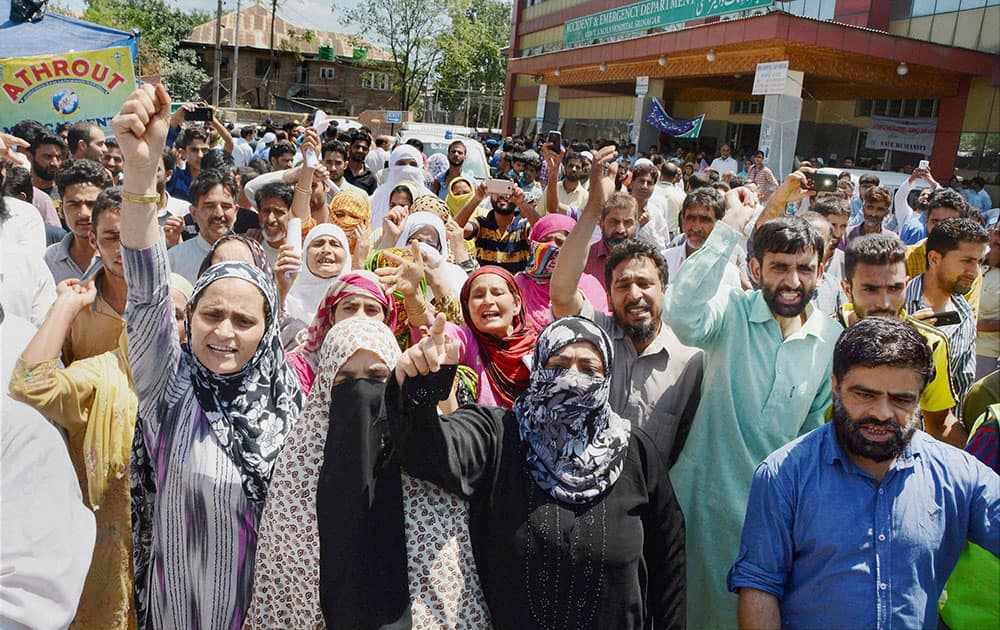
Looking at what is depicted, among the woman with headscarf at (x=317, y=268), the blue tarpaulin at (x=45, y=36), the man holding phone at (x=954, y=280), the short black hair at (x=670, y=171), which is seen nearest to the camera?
the man holding phone at (x=954, y=280)

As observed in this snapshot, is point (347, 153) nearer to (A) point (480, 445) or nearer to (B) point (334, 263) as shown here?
(B) point (334, 263)

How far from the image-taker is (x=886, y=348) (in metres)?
1.74

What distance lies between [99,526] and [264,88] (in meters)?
47.8

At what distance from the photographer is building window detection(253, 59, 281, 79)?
47.2 m

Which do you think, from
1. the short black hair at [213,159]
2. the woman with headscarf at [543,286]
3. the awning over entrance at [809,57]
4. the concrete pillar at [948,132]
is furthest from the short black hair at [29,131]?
the concrete pillar at [948,132]

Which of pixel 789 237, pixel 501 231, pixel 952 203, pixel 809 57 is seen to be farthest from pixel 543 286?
pixel 809 57

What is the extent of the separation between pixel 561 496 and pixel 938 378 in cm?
146

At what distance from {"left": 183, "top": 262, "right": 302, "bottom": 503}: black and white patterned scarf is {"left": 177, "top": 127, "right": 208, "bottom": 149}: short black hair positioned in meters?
5.17

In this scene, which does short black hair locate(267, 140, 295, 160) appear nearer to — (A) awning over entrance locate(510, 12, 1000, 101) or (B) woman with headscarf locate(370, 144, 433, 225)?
(B) woman with headscarf locate(370, 144, 433, 225)

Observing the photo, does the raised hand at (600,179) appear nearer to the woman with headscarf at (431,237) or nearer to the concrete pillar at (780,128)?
the woman with headscarf at (431,237)

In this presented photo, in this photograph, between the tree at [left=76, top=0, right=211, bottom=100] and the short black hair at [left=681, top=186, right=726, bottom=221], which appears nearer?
the short black hair at [left=681, top=186, right=726, bottom=221]

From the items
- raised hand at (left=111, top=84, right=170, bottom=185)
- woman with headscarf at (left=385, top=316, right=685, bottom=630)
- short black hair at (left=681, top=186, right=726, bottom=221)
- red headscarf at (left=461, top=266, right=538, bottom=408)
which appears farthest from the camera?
short black hair at (left=681, top=186, right=726, bottom=221)

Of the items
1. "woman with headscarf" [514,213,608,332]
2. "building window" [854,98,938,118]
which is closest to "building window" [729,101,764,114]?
"building window" [854,98,938,118]

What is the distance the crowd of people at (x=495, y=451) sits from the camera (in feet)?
5.75
